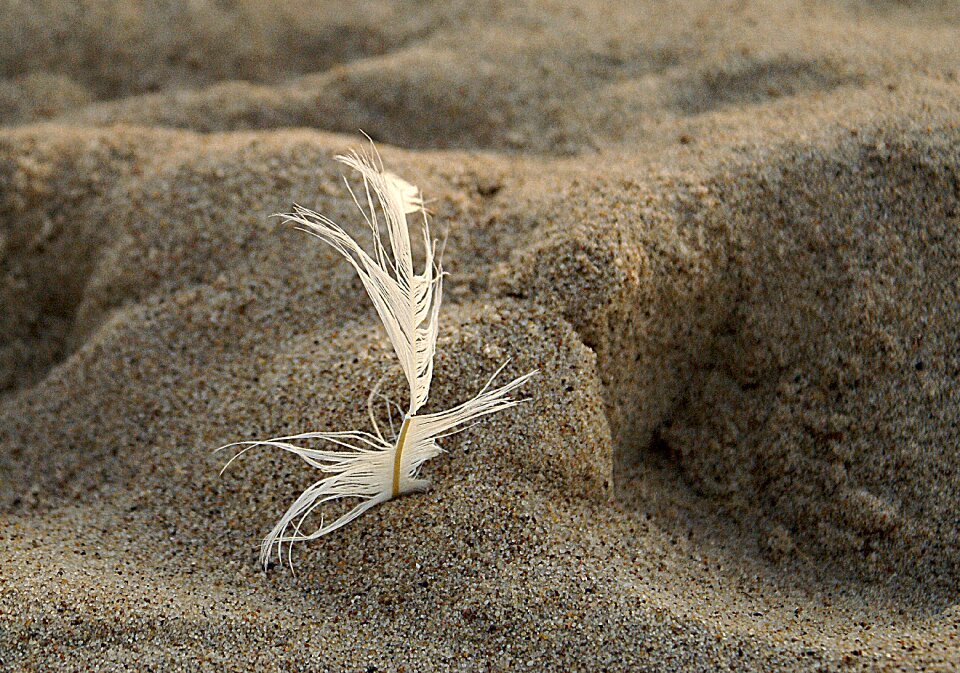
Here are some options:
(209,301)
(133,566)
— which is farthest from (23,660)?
(209,301)

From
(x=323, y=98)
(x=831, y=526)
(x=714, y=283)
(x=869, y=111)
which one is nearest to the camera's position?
(x=831, y=526)

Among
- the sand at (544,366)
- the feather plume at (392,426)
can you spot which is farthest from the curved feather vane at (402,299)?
the sand at (544,366)

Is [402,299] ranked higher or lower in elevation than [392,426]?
higher

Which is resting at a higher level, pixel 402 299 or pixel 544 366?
pixel 402 299

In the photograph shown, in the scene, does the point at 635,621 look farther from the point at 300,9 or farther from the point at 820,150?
the point at 300,9

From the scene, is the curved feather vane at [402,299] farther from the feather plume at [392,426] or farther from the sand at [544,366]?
the sand at [544,366]

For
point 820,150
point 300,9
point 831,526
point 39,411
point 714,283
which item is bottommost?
point 831,526

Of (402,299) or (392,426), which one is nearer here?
(402,299)

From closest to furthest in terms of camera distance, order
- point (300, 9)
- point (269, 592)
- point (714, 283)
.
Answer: point (269, 592) → point (714, 283) → point (300, 9)

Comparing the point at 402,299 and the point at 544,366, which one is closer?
the point at 402,299
